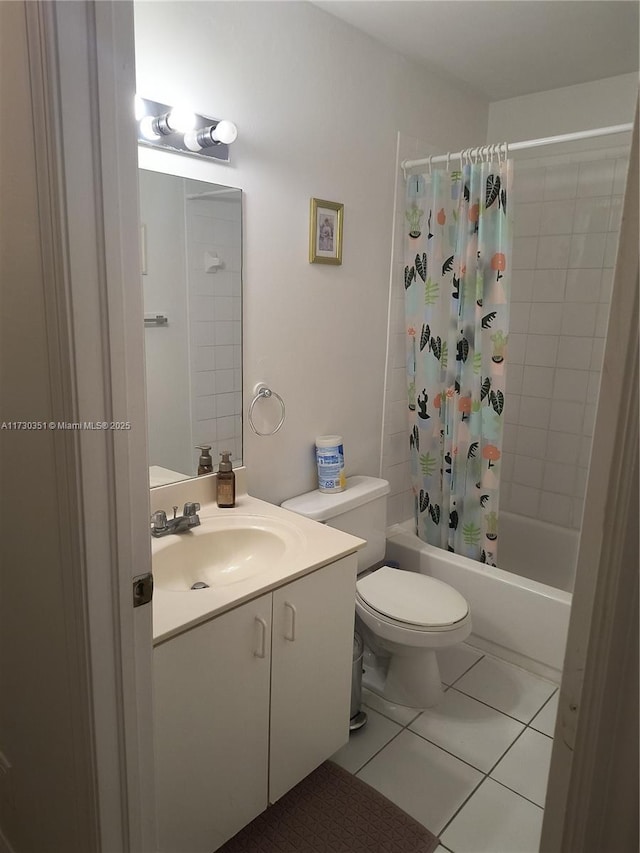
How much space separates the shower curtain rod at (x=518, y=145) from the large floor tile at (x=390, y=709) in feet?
6.68

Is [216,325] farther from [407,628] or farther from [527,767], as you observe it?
[527,767]

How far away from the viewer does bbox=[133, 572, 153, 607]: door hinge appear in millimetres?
1036

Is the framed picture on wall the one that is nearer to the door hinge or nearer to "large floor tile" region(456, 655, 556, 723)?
the door hinge

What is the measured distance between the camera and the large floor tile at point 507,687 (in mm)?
2139

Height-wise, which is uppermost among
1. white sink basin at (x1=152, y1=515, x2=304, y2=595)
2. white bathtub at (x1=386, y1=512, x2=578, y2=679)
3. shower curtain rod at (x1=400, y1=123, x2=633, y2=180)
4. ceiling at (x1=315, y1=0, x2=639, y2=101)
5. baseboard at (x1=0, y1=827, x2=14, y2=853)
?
ceiling at (x1=315, y1=0, x2=639, y2=101)

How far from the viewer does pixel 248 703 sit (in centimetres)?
147

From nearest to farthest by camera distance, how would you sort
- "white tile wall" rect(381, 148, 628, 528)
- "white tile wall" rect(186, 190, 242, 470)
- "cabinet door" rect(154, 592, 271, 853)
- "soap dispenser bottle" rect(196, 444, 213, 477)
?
"cabinet door" rect(154, 592, 271, 853) < "white tile wall" rect(186, 190, 242, 470) < "soap dispenser bottle" rect(196, 444, 213, 477) < "white tile wall" rect(381, 148, 628, 528)

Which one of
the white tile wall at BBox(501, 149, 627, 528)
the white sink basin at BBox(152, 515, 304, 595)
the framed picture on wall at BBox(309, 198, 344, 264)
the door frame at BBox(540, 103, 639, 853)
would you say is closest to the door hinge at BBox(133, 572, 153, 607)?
the white sink basin at BBox(152, 515, 304, 595)

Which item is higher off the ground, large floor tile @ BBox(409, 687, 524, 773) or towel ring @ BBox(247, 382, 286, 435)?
towel ring @ BBox(247, 382, 286, 435)

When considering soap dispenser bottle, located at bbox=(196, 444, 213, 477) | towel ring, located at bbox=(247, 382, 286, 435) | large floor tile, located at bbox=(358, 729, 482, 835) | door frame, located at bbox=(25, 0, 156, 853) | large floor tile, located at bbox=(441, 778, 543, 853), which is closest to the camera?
door frame, located at bbox=(25, 0, 156, 853)

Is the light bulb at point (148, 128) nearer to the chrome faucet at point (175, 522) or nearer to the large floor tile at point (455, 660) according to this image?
the chrome faucet at point (175, 522)

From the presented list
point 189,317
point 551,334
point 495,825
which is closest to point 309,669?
point 495,825

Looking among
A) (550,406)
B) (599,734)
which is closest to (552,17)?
(550,406)

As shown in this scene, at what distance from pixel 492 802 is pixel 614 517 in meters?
1.55
